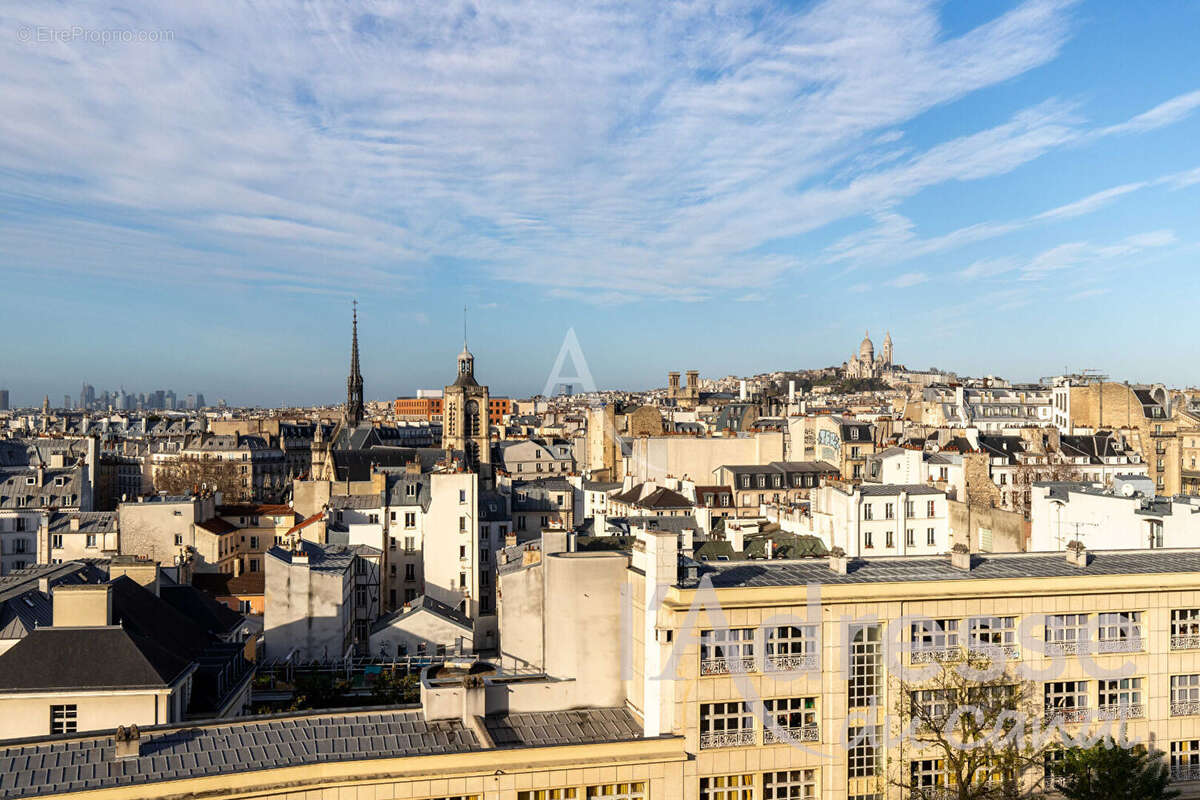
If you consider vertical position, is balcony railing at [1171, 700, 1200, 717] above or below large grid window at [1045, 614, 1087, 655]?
below

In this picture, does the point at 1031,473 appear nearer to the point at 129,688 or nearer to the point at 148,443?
the point at 129,688

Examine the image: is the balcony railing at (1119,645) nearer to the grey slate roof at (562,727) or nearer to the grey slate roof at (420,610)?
the grey slate roof at (562,727)

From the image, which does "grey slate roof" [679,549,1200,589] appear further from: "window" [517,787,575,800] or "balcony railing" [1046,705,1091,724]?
"window" [517,787,575,800]

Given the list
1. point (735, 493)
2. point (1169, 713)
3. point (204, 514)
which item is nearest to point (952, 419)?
point (735, 493)

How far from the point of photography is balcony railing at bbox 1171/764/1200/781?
64.3 feet

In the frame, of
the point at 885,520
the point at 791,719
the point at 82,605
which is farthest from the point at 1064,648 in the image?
the point at 885,520

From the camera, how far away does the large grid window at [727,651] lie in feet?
58.1

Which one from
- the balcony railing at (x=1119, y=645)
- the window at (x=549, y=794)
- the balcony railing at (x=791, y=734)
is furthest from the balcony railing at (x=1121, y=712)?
the window at (x=549, y=794)

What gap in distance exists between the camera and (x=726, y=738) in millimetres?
17797

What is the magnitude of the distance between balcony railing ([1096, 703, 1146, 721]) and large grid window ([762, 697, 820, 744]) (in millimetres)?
5998

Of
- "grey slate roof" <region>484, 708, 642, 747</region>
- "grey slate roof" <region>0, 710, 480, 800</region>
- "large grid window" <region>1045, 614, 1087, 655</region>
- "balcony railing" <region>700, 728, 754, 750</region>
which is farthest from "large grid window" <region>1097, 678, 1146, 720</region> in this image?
"grey slate roof" <region>0, 710, 480, 800</region>

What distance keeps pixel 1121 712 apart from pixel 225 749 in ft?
56.9

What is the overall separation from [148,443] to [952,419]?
108 m

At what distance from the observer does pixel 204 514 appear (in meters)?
55.2
